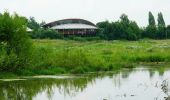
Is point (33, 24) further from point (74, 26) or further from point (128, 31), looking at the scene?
point (128, 31)

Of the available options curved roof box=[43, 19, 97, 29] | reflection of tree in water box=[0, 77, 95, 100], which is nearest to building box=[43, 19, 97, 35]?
curved roof box=[43, 19, 97, 29]

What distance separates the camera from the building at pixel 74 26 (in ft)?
266

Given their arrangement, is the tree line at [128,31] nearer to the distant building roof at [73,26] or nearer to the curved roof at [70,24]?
the distant building roof at [73,26]

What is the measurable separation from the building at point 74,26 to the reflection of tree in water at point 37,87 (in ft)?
178

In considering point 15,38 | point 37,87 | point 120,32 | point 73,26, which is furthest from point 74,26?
point 37,87

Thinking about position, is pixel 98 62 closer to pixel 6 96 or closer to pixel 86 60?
pixel 86 60

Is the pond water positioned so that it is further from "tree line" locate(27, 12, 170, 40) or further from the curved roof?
the curved roof

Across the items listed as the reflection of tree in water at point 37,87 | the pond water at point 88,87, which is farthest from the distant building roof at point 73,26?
the reflection of tree in water at point 37,87

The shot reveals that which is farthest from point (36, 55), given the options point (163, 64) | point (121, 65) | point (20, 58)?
point (163, 64)

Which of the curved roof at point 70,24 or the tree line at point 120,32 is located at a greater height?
the curved roof at point 70,24

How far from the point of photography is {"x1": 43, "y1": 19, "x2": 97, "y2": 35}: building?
81.0 meters

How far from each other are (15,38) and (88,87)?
22.9 feet

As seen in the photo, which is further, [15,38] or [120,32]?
[120,32]

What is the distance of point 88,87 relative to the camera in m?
22.4
